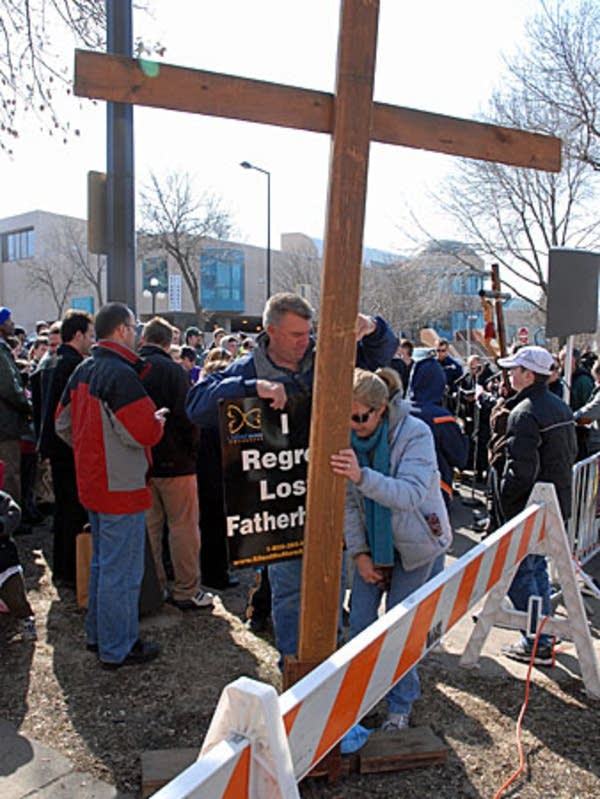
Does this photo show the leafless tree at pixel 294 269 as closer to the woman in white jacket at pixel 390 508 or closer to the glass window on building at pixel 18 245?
the glass window on building at pixel 18 245

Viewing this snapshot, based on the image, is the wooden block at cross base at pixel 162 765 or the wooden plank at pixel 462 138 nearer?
the wooden plank at pixel 462 138

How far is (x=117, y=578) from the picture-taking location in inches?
164

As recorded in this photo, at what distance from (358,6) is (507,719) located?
3379 millimetres

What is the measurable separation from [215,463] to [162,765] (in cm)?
277

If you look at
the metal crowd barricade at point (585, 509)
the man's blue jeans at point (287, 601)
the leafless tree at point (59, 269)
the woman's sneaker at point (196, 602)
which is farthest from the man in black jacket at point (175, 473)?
the leafless tree at point (59, 269)

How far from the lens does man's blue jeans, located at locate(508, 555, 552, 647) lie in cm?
461

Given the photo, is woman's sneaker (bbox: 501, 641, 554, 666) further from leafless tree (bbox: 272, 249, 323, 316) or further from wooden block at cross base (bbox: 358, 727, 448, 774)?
leafless tree (bbox: 272, 249, 323, 316)

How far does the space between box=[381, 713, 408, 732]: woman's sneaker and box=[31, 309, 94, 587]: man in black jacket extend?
3019 millimetres

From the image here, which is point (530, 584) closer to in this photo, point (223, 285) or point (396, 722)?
point (396, 722)

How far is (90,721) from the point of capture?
3646mm

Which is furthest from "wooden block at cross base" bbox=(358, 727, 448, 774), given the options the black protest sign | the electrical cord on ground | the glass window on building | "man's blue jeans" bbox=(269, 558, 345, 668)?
the glass window on building

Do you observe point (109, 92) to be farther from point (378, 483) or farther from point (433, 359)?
point (433, 359)

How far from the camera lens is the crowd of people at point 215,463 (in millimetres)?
3352

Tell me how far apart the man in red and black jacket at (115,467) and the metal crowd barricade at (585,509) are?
354 cm
